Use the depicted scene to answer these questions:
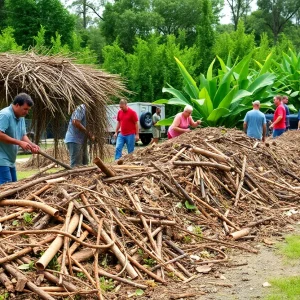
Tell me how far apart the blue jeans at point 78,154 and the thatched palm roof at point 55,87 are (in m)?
0.51

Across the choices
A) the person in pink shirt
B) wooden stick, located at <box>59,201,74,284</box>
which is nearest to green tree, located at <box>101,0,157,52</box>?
the person in pink shirt

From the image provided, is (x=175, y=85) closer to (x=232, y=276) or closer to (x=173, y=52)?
(x=173, y=52)

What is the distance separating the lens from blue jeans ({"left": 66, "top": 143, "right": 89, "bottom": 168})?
26.7ft

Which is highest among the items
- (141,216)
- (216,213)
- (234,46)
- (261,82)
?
(234,46)

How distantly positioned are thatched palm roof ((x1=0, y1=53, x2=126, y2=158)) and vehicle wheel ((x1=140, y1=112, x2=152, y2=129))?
1834 cm

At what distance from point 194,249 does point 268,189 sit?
291cm

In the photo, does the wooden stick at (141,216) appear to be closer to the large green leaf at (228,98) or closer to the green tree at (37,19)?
the large green leaf at (228,98)

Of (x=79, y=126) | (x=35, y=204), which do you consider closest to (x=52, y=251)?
(x=35, y=204)

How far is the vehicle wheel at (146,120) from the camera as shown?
2608 centimetres

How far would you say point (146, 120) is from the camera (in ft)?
86.0

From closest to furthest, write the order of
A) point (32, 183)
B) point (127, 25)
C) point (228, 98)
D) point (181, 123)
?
point (32, 183)
point (181, 123)
point (228, 98)
point (127, 25)

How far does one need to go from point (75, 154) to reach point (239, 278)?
13.9 feet

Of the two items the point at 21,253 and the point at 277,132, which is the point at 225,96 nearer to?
the point at 277,132

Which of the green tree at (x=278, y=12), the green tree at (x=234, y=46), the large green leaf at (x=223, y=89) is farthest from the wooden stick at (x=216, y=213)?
the green tree at (x=278, y=12)
